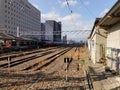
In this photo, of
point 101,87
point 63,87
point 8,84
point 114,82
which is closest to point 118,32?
point 114,82

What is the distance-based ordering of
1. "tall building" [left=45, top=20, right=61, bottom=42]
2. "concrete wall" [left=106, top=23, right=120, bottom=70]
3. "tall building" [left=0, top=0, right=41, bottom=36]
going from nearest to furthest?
"concrete wall" [left=106, top=23, right=120, bottom=70] < "tall building" [left=0, top=0, right=41, bottom=36] < "tall building" [left=45, top=20, right=61, bottom=42]

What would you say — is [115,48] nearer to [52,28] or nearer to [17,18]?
[17,18]

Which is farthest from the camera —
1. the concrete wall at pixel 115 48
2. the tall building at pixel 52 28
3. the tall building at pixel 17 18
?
the tall building at pixel 52 28

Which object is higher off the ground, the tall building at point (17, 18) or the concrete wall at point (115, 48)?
the tall building at point (17, 18)

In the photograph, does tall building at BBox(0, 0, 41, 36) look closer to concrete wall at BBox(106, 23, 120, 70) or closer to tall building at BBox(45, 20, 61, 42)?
tall building at BBox(45, 20, 61, 42)

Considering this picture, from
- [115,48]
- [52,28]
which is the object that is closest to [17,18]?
[52,28]

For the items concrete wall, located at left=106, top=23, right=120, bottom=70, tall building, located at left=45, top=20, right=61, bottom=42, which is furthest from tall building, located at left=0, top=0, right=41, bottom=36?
concrete wall, located at left=106, top=23, right=120, bottom=70

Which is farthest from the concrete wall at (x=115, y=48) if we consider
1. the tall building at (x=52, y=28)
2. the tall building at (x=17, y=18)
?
the tall building at (x=52, y=28)

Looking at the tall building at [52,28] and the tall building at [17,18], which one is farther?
the tall building at [52,28]

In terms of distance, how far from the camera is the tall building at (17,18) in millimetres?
85750

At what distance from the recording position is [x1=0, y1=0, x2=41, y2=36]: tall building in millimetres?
85750

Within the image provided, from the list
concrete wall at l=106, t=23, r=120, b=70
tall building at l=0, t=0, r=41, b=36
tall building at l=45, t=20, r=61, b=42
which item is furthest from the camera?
tall building at l=45, t=20, r=61, b=42

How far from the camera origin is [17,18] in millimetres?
102125

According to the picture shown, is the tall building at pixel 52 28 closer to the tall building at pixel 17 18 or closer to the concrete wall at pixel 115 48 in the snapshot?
the tall building at pixel 17 18
